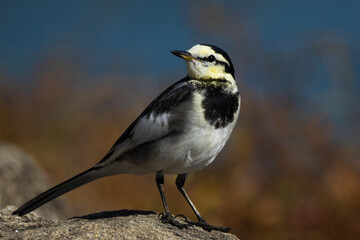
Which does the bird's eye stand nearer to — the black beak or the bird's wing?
the black beak

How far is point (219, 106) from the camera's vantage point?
229 inches

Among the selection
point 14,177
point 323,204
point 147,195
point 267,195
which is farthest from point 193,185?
point 14,177

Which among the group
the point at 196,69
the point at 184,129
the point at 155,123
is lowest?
the point at 184,129

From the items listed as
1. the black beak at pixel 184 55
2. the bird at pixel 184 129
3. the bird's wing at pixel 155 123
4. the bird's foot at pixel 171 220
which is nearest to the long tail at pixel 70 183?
the bird at pixel 184 129

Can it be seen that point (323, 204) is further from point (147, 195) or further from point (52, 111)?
point (52, 111)

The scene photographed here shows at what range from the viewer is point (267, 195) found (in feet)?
29.5

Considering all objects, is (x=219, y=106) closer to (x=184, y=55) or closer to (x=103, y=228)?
(x=184, y=55)

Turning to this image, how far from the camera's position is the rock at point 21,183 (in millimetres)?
7746

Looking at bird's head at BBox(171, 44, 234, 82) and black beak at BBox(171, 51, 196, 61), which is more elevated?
black beak at BBox(171, 51, 196, 61)

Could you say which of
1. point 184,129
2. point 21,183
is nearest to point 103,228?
point 184,129

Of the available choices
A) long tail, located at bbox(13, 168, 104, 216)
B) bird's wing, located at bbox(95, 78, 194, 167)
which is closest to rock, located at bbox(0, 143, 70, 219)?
long tail, located at bbox(13, 168, 104, 216)

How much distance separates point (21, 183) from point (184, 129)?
3.30 metres

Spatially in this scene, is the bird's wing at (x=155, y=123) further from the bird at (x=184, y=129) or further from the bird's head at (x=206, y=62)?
the bird's head at (x=206, y=62)

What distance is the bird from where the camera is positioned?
5.69 meters
